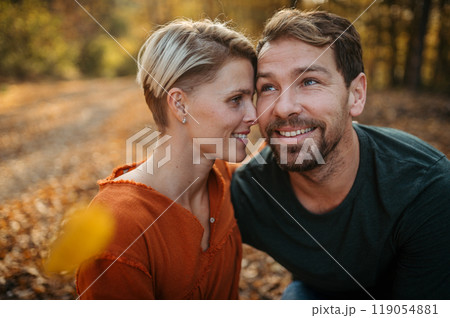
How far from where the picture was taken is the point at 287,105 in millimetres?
2139

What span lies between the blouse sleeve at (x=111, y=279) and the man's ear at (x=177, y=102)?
975 mm

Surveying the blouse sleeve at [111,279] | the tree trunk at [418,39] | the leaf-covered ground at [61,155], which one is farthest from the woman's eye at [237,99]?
the tree trunk at [418,39]

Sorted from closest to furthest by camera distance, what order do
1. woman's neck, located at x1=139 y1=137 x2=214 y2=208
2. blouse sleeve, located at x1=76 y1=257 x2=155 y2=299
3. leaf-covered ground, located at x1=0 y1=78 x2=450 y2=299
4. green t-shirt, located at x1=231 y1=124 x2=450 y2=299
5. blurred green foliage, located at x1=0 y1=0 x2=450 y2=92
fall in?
blouse sleeve, located at x1=76 y1=257 x2=155 y2=299 < green t-shirt, located at x1=231 y1=124 x2=450 y2=299 < woman's neck, located at x1=139 y1=137 x2=214 y2=208 < leaf-covered ground, located at x1=0 y1=78 x2=450 y2=299 < blurred green foliage, located at x1=0 y1=0 x2=450 y2=92

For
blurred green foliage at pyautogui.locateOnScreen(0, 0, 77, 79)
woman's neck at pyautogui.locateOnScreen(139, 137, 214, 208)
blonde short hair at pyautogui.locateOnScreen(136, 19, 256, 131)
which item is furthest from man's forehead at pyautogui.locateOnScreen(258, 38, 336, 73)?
blurred green foliage at pyautogui.locateOnScreen(0, 0, 77, 79)

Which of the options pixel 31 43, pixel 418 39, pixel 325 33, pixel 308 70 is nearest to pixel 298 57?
pixel 308 70

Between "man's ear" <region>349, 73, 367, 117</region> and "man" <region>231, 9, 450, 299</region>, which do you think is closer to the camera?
"man" <region>231, 9, 450, 299</region>

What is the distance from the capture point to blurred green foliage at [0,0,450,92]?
11.8 m

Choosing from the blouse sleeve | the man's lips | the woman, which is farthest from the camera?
the man's lips

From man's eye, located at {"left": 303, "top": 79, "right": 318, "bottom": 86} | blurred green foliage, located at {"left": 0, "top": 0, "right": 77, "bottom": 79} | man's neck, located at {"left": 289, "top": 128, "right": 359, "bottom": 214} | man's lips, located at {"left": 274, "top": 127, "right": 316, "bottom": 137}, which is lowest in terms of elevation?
man's neck, located at {"left": 289, "top": 128, "right": 359, "bottom": 214}

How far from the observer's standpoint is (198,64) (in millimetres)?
2010

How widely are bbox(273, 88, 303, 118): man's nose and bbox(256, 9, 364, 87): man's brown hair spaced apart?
14.5 inches

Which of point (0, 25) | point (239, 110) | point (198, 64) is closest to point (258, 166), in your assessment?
point (239, 110)

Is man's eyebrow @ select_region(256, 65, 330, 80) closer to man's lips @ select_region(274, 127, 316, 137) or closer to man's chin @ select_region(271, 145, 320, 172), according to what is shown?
man's lips @ select_region(274, 127, 316, 137)

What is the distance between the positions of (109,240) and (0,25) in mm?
13499
